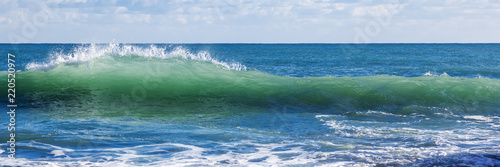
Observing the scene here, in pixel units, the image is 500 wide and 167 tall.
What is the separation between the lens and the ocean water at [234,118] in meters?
7.10

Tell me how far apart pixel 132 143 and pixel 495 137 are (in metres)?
6.87

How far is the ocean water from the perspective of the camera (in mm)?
7098

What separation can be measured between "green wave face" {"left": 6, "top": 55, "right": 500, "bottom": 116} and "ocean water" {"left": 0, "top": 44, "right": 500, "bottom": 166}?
0.12 ft

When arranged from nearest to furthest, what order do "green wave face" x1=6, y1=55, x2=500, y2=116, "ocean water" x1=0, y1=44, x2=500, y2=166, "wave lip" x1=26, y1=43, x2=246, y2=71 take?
"ocean water" x1=0, y1=44, x2=500, y2=166, "green wave face" x1=6, y1=55, x2=500, y2=116, "wave lip" x1=26, y1=43, x2=246, y2=71

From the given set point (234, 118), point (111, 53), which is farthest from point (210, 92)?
point (111, 53)

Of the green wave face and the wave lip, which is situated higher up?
the wave lip

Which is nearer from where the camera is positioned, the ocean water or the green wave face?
the ocean water

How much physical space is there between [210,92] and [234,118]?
5067 millimetres

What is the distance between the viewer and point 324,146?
7.78 meters

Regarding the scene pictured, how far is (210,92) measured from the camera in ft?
52.8

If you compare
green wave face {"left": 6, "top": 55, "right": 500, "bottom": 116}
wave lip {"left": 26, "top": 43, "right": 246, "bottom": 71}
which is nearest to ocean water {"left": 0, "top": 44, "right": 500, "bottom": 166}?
green wave face {"left": 6, "top": 55, "right": 500, "bottom": 116}

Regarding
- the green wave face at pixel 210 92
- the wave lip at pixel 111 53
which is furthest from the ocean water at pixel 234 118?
Answer: the wave lip at pixel 111 53

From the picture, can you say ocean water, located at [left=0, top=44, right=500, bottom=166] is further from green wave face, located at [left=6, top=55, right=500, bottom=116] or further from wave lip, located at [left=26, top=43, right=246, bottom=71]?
wave lip, located at [left=26, top=43, right=246, bottom=71]

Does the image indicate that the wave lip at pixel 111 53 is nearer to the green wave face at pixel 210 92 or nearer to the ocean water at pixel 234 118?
the ocean water at pixel 234 118
